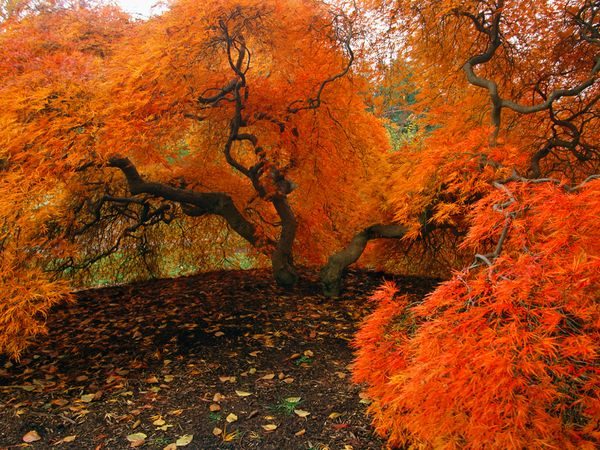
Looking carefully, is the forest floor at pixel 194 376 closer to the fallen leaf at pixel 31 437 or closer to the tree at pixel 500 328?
the fallen leaf at pixel 31 437

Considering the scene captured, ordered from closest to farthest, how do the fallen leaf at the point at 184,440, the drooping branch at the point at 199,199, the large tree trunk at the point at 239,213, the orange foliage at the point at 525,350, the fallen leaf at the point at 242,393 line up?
the orange foliage at the point at 525,350 < the fallen leaf at the point at 184,440 < the fallen leaf at the point at 242,393 < the drooping branch at the point at 199,199 < the large tree trunk at the point at 239,213

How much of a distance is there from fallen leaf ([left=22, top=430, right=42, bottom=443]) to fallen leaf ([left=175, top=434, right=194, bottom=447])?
734 millimetres

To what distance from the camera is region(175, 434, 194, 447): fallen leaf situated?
2188 mm

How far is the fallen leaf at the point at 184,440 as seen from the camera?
219cm

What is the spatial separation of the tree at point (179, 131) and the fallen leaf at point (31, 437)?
44cm

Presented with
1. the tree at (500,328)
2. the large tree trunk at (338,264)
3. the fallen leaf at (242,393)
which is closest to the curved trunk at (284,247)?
the large tree trunk at (338,264)

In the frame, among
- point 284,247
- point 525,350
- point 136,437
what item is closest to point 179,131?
point 284,247

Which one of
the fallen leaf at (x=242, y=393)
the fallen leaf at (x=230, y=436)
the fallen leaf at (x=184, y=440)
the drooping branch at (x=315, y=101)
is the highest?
the drooping branch at (x=315, y=101)

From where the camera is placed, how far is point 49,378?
2.96 meters

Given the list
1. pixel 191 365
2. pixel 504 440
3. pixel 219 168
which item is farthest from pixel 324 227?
pixel 504 440

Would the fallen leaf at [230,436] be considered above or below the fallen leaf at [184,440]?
above

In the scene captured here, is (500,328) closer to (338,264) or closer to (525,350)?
(525,350)

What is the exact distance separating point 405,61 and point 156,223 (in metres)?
3.35

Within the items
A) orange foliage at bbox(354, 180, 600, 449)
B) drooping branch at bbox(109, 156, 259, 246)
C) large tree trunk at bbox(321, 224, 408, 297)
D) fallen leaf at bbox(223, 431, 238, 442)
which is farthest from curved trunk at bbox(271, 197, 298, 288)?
orange foliage at bbox(354, 180, 600, 449)
